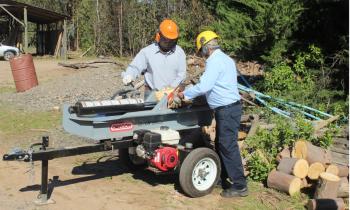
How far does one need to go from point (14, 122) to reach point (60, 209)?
5.83 m

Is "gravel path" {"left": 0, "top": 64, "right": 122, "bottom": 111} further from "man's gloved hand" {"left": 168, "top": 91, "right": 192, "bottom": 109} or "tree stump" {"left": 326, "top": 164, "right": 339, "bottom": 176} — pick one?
"tree stump" {"left": 326, "top": 164, "right": 339, "bottom": 176}

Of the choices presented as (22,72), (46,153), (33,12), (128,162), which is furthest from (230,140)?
(33,12)

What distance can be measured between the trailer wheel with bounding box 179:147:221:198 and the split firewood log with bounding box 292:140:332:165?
1.24 m

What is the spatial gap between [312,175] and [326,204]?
0.79 m

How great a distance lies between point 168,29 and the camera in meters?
6.93

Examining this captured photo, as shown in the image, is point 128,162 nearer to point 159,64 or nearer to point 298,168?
point 159,64

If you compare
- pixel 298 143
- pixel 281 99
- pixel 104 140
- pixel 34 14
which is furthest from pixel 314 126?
pixel 34 14

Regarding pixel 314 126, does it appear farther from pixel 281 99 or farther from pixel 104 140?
pixel 104 140

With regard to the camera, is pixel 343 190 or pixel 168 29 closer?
pixel 343 190

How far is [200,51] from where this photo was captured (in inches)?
247

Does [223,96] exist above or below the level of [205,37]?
below

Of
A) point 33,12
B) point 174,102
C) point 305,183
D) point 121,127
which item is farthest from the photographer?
point 33,12

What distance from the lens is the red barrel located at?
1577cm

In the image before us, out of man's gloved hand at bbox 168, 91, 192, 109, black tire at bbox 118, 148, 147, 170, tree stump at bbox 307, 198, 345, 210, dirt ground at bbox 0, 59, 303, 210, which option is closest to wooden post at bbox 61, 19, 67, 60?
dirt ground at bbox 0, 59, 303, 210
